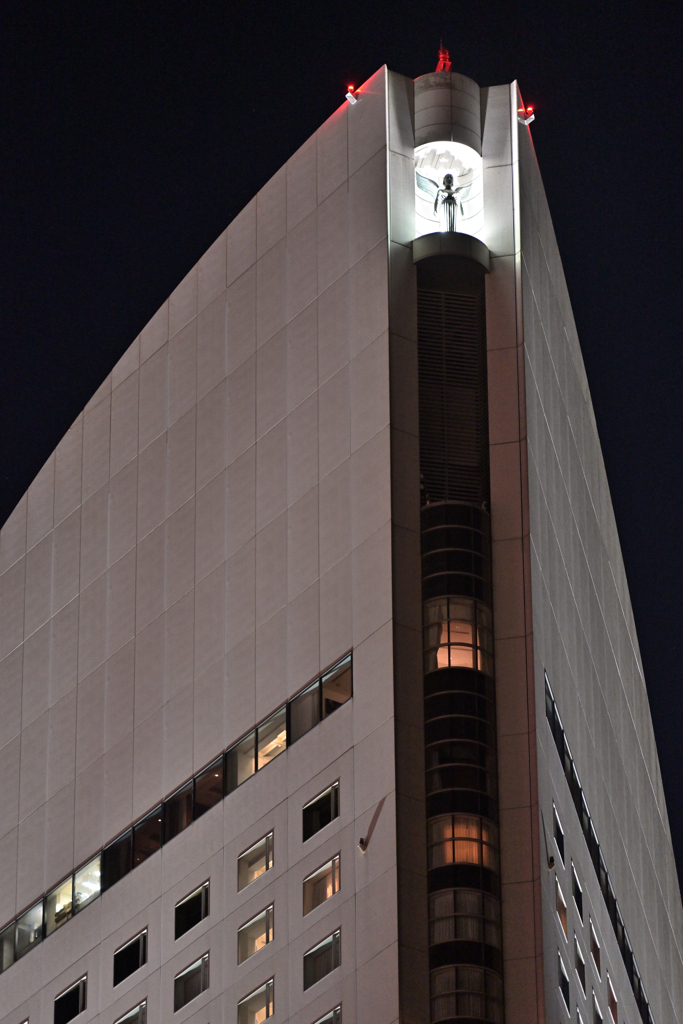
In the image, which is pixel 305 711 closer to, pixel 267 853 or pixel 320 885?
pixel 267 853

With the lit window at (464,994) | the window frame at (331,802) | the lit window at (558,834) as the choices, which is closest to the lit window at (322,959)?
the lit window at (464,994)

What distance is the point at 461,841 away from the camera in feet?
202

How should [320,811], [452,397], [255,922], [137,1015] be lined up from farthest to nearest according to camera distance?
1. [137,1015]
2. [452,397]
3. [255,922]
4. [320,811]

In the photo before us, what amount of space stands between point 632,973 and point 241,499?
34.1m

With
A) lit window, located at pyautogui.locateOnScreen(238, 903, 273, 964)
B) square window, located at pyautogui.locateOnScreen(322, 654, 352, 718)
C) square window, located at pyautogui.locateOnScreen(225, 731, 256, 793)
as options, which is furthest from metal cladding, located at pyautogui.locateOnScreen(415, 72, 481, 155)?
lit window, located at pyautogui.locateOnScreen(238, 903, 273, 964)

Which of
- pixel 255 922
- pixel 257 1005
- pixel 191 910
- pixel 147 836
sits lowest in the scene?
pixel 257 1005

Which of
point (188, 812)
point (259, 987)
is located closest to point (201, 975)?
point (259, 987)

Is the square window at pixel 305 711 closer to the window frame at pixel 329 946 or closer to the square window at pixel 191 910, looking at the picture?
the square window at pixel 191 910

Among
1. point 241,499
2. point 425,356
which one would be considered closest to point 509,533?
point 425,356

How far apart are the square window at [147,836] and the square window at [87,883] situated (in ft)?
9.94

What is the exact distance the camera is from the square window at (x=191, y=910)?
68688 mm

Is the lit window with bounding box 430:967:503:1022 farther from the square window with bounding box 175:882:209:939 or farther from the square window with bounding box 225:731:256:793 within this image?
the square window with bounding box 225:731:256:793

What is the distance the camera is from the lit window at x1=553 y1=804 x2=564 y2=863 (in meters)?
67.1

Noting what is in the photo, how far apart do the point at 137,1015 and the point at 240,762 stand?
413 inches
